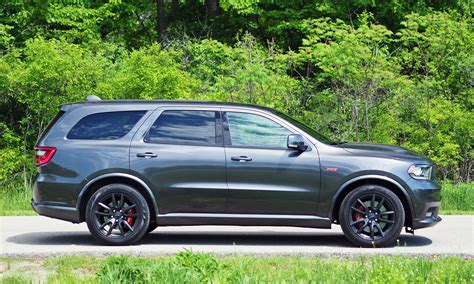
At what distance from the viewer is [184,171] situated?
1118cm

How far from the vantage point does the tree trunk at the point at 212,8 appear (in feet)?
108

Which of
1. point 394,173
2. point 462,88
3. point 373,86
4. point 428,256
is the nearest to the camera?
Result: point 428,256

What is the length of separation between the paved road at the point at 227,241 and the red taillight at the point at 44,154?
38.3 inches

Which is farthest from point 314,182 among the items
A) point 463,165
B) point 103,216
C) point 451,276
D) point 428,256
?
point 463,165

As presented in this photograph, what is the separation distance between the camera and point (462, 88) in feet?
66.2

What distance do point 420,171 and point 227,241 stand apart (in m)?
2.45

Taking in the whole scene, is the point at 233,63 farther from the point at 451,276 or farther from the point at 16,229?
the point at 451,276

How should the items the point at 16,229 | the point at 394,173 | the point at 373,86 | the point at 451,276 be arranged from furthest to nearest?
the point at 373,86 → the point at 16,229 → the point at 394,173 → the point at 451,276

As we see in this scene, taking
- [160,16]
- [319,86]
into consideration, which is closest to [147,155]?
[319,86]

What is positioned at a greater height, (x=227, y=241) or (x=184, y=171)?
(x=184, y=171)

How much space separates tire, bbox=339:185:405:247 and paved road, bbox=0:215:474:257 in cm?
16

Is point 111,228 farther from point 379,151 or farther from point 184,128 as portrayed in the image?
point 379,151

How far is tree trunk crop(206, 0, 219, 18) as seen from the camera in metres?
32.8

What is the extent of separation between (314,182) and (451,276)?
13.9 feet
